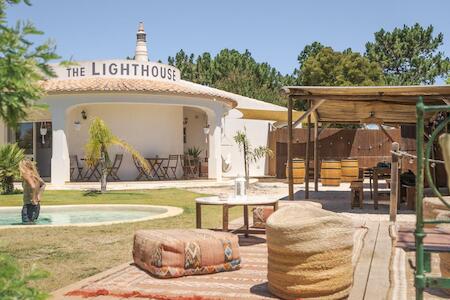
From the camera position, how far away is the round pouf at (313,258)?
5.26m

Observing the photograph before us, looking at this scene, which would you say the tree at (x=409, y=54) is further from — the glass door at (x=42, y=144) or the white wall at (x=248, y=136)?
the glass door at (x=42, y=144)

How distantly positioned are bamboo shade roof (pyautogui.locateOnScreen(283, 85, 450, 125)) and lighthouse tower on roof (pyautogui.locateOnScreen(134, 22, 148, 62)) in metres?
10.2

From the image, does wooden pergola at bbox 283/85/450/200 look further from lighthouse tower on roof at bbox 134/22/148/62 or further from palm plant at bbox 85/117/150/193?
lighthouse tower on roof at bbox 134/22/148/62

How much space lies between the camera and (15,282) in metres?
2.71

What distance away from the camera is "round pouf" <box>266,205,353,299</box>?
526 cm

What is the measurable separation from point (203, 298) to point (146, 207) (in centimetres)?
895

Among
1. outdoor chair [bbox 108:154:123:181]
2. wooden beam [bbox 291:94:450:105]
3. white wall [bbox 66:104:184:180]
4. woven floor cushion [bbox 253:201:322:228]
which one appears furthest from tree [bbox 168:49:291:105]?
woven floor cushion [bbox 253:201:322:228]

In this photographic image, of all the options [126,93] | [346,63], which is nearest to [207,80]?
[346,63]

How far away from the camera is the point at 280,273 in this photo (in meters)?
5.41

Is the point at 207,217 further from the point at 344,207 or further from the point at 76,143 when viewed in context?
the point at 76,143

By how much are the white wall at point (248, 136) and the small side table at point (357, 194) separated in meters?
14.2

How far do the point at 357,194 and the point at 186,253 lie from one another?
26.1ft

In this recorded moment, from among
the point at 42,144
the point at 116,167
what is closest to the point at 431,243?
the point at 116,167

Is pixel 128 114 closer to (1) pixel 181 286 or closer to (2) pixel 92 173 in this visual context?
(2) pixel 92 173
